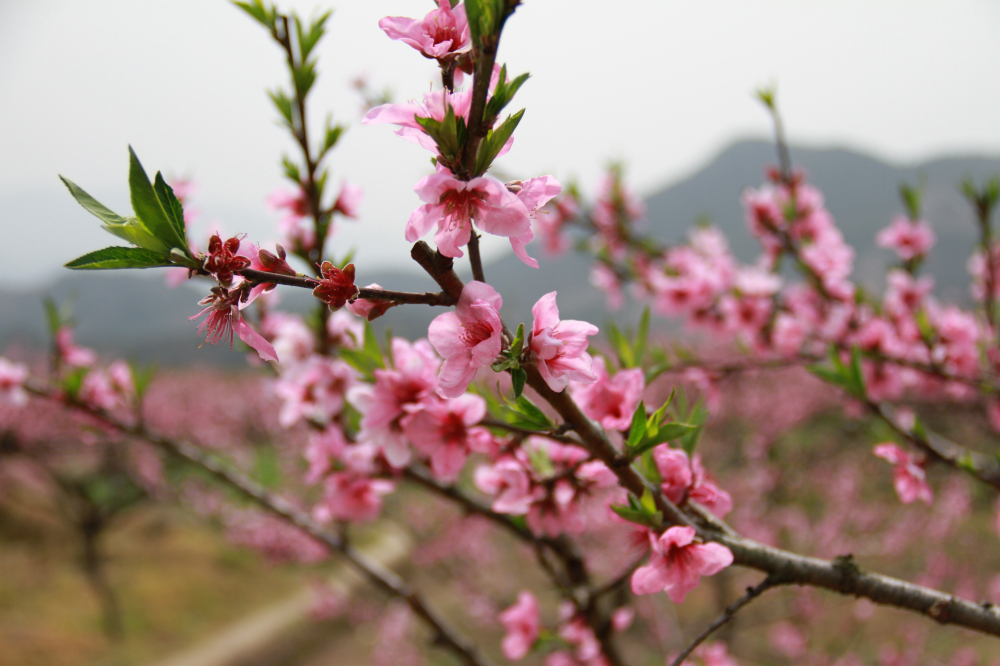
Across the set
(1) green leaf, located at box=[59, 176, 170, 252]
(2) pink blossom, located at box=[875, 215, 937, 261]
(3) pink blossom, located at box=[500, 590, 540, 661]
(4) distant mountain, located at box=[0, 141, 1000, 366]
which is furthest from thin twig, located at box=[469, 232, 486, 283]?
(4) distant mountain, located at box=[0, 141, 1000, 366]

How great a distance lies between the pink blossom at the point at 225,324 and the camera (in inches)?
21.2

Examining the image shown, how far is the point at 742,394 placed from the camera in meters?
8.11

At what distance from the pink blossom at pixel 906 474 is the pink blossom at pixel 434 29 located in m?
1.17

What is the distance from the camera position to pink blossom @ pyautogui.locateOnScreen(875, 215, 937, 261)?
2574 millimetres

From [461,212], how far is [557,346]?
0.19 m

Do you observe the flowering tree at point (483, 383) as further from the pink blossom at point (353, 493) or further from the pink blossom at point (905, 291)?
the pink blossom at point (905, 291)

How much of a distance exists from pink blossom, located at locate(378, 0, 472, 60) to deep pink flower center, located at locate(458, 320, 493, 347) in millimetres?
323

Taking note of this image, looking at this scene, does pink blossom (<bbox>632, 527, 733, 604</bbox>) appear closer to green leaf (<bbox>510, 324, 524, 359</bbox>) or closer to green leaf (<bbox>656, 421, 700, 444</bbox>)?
green leaf (<bbox>656, 421, 700, 444</bbox>)

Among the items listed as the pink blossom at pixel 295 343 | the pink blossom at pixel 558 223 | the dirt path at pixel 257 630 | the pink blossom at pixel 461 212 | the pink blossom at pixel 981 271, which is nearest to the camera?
the pink blossom at pixel 461 212

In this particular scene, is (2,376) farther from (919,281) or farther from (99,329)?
(99,329)

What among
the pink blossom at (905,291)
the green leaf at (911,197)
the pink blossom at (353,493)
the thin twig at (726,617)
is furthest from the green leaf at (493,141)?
the pink blossom at (905,291)

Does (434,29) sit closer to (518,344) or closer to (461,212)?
(461,212)

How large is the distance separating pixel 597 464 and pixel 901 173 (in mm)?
42522

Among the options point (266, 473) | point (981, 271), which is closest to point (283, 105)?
point (981, 271)
